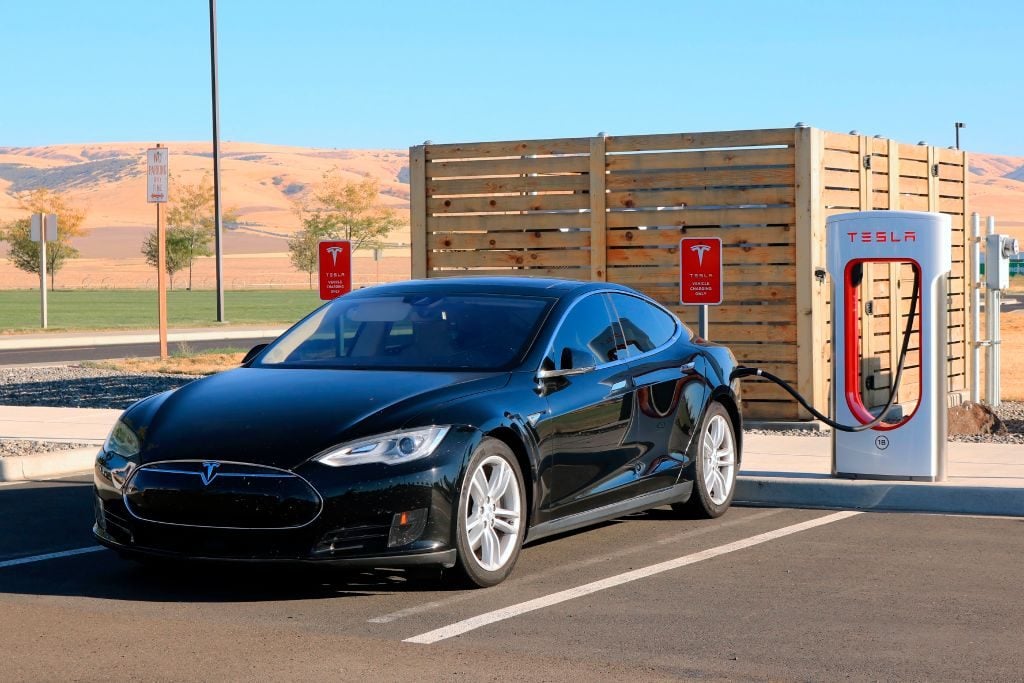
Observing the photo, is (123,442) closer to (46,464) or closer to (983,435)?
(46,464)

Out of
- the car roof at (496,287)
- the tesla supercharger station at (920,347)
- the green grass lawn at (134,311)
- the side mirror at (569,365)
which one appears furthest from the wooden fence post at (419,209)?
the green grass lawn at (134,311)

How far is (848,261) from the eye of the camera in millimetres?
10578

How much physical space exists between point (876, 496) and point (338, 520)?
453 centimetres

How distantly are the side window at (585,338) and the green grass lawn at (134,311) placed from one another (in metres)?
29.6

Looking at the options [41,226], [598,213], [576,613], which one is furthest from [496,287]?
[41,226]

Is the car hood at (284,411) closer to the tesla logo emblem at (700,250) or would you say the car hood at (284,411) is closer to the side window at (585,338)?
the side window at (585,338)

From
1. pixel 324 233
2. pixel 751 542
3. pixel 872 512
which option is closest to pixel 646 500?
pixel 751 542

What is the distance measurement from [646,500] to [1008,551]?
1.96 metres

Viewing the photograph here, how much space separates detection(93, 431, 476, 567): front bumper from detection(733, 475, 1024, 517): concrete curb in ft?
12.6

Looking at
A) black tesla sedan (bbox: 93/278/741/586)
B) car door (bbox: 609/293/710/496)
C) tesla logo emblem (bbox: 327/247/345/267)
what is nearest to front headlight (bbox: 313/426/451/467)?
black tesla sedan (bbox: 93/278/741/586)

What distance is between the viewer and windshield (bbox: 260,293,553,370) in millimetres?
8211

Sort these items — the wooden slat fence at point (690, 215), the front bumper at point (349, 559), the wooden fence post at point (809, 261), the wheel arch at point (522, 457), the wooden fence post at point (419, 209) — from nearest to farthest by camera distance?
the front bumper at point (349, 559) < the wheel arch at point (522, 457) < the wooden fence post at point (809, 261) < the wooden slat fence at point (690, 215) < the wooden fence post at point (419, 209)

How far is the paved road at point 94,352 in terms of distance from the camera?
2695cm

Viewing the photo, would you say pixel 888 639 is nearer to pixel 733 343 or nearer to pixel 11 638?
pixel 11 638
